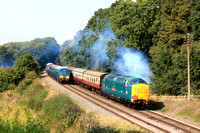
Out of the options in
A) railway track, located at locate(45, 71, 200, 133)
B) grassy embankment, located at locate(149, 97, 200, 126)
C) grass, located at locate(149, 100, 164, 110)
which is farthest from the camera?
grass, located at locate(149, 100, 164, 110)

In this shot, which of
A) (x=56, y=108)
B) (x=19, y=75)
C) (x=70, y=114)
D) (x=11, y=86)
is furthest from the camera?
(x=19, y=75)

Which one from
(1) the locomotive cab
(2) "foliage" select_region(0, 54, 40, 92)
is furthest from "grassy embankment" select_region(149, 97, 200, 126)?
(2) "foliage" select_region(0, 54, 40, 92)

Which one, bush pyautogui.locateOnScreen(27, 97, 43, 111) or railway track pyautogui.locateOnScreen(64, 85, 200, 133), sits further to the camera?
bush pyautogui.locateOnScreen(27, 97, 43, 111)

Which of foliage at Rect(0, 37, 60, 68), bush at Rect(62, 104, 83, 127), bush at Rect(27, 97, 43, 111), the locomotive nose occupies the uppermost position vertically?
foliage at Rect(0, 37, 60, 68)

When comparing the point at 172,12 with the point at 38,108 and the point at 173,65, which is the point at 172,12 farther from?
the point at 38,108

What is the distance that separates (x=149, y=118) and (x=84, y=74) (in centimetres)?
2135

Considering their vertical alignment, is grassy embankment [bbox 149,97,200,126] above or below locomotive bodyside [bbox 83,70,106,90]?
below

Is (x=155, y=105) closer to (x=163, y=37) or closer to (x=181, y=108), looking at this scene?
(x=181, y=108)

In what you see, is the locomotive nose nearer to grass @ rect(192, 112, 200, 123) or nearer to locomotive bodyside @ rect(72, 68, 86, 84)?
grass @ rect(192, 112, 200, 123)

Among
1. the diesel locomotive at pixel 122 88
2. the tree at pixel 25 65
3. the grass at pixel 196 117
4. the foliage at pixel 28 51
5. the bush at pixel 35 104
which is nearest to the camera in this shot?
the grass at pixel 196 117

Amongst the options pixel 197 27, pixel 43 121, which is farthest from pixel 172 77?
pixel 43 121

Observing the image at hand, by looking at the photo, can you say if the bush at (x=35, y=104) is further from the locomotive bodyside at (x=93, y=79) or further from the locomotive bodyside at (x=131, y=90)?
the locomotive bodyside at (x=93, y=79)

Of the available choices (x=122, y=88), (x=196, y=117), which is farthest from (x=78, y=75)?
(x=196, y=117)

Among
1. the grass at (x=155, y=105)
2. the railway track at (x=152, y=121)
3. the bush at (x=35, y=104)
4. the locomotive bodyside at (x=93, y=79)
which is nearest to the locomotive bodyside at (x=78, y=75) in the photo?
the locomotive bodyside at (x=93, y=79)
